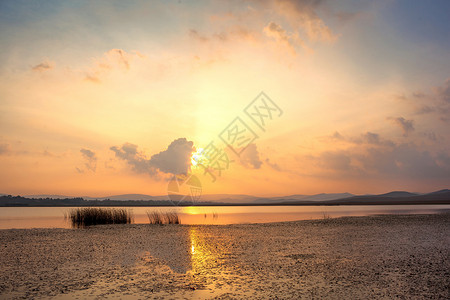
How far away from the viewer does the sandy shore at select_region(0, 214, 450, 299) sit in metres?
9.44

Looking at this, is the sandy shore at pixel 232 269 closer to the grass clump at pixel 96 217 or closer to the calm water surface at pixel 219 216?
the grass clump at pixel 96 217

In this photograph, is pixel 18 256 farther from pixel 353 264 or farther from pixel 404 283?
pixel 404 283

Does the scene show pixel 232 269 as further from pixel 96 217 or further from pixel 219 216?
pixel 219 216

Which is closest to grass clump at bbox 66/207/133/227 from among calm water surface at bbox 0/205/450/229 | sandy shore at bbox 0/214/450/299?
calm water surface at bbox 0/205/450/229

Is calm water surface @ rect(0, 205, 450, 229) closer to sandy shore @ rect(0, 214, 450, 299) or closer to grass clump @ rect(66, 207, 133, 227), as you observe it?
grass clump @ rect(66, 207, 133, 227)

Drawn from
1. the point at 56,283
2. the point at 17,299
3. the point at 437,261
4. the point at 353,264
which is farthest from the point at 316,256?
the point at 17,299

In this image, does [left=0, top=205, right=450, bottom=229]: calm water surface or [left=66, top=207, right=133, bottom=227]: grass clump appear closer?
[left=66, top=207, right=133, bottom=227]: grass clump

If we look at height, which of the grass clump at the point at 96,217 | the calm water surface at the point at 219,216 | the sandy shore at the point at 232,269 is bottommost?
the calm water surface at the point at 219,216

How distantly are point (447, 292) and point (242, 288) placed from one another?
5.28m

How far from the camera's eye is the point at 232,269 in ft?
40.3

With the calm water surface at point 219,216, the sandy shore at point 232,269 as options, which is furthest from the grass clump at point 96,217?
the sandy shore at point 232,269

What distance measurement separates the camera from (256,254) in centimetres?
1530

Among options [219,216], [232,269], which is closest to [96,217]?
[219,216]

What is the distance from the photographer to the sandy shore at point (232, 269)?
9.44 meters
